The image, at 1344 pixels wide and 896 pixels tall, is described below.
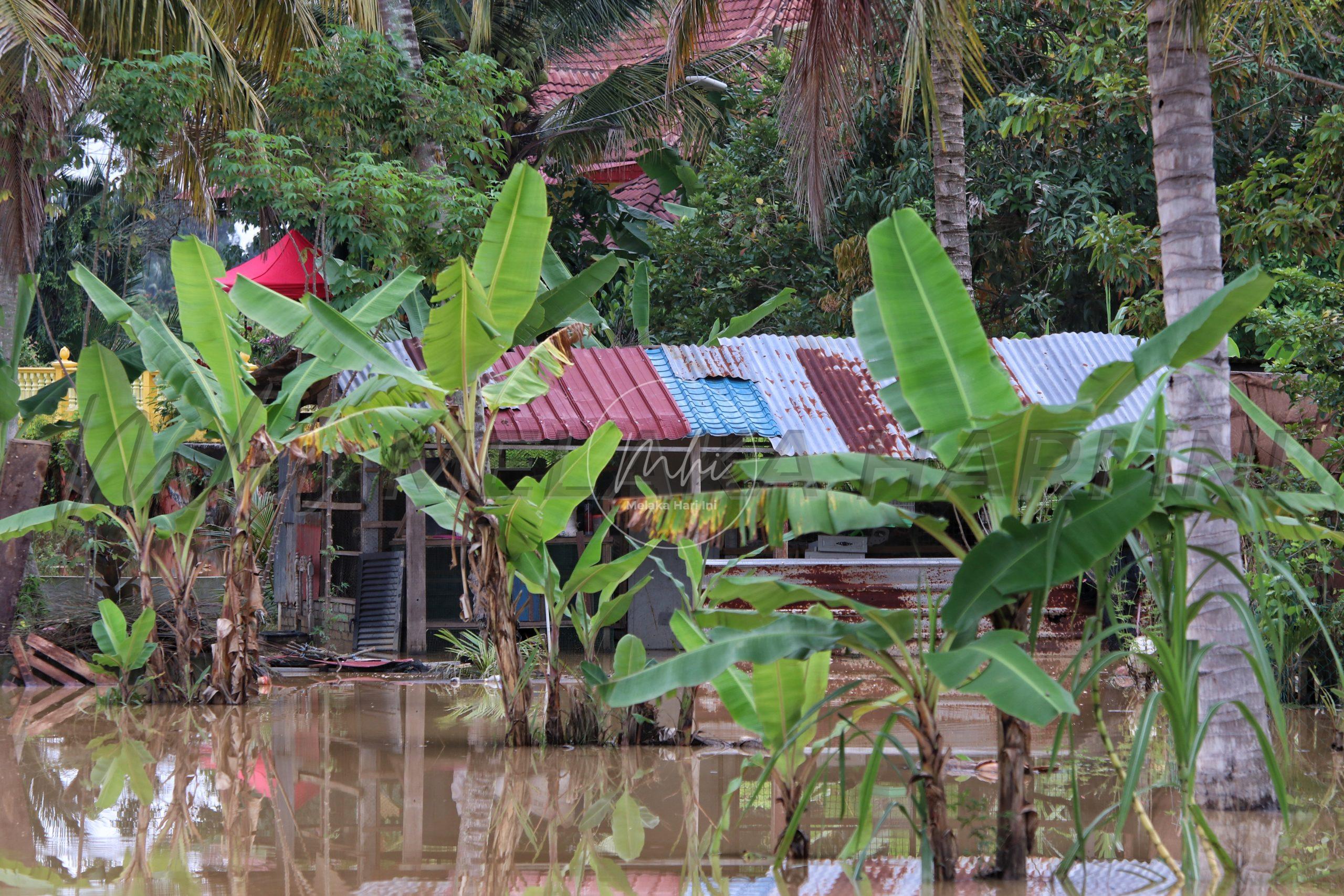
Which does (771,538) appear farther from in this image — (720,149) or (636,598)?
(720,149)

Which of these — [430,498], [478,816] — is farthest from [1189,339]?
[430,498]

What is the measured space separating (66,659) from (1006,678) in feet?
29.3

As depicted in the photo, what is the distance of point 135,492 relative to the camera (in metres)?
8.47

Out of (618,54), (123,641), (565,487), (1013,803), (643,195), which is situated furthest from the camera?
(618,54)

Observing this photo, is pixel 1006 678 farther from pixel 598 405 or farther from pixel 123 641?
pixel 598 405

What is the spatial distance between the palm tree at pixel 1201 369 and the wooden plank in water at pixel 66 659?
8473 mm

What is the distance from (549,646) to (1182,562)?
13.1 ft

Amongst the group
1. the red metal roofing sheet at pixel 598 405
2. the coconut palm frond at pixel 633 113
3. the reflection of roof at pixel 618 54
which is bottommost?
the red metal roofing sheet at pixel 598 405

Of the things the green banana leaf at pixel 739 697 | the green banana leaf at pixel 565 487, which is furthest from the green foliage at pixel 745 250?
the green banana leaf at pixel 739 697

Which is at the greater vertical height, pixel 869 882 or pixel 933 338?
pixel 933 338

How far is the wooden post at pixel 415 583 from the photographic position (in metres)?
11.9

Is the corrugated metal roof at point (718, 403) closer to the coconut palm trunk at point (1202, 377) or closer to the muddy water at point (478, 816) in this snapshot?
the muddy water at point (478, 816)

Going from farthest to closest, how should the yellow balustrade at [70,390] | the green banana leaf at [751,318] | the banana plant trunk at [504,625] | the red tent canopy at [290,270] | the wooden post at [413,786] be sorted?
1. the yellow balustrade at [70,390]
2. the red tent canopy at [290,270]
3. the green banana leaf at [751,318]
4. the banana plant trunk at [504,625]
5. the wooden post at [413,786]

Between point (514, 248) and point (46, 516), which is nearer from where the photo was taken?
point (514, 248)
